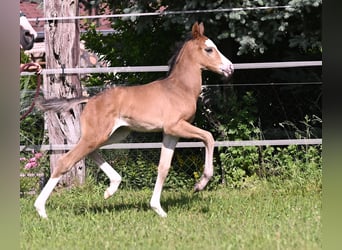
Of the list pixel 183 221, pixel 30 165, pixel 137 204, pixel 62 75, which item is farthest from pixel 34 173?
pixel 183 221

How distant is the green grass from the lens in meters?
5.12

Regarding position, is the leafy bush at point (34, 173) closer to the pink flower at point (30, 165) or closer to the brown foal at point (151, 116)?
the pink flower at point (30, 165)

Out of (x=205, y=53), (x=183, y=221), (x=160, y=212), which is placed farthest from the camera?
(x=205, y=53)

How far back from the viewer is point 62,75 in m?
8.88

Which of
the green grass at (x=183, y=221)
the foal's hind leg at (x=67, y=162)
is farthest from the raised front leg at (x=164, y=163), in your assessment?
the foal's hind leg at (x=67, y=162)

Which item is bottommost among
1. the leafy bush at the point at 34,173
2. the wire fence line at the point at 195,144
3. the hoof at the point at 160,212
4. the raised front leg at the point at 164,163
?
the leafy bush at the point at 34,173

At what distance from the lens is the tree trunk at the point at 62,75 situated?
8891mm

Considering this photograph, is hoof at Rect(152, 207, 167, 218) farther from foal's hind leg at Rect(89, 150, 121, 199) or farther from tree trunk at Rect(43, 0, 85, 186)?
tree trunk at Rect(43, 0, 85, 186)

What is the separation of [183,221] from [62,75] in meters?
3.54

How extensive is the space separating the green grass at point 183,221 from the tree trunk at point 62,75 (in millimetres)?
614

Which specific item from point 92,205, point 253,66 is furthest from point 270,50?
point 92,205

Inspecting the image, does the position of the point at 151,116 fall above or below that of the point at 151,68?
below

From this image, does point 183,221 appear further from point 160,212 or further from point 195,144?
point 195,144

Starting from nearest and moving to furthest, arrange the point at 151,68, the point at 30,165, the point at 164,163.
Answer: the point at 164,163 → the point at 151,68 → the point at 30,165
